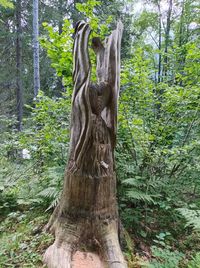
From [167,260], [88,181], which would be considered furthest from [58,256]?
[167,260]

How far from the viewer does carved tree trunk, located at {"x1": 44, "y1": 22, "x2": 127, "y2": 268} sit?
2205mm

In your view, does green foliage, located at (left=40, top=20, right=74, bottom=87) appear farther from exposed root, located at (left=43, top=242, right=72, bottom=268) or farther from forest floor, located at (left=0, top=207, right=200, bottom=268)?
exposed root, located at (left=43, top=242, right=72, bottom=268)

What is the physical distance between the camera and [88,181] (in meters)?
2.22

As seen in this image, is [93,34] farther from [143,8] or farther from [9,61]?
[143,8]

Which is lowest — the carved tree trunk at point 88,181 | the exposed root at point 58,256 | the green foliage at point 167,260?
the green foliage at point 167,260

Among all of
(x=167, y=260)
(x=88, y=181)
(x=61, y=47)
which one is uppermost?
(x=61, y=47)

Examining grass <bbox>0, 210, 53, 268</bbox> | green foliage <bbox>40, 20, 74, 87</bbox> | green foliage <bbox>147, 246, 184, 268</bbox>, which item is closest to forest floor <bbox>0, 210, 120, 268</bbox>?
grass <bbox>0, 210, 53, 268</bbox>

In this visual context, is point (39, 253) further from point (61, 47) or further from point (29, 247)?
point (61, 47)

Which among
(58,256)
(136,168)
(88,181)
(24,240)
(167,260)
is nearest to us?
(58,256)

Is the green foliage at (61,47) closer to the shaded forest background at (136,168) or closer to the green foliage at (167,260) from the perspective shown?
the shaded forest background at (136,168)

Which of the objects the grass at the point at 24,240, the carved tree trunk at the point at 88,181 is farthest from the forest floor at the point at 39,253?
the carved tree trunk at the point at 88,181

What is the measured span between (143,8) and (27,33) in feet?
19.6

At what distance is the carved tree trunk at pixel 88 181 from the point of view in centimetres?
221

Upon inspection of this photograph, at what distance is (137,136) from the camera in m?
3.10
